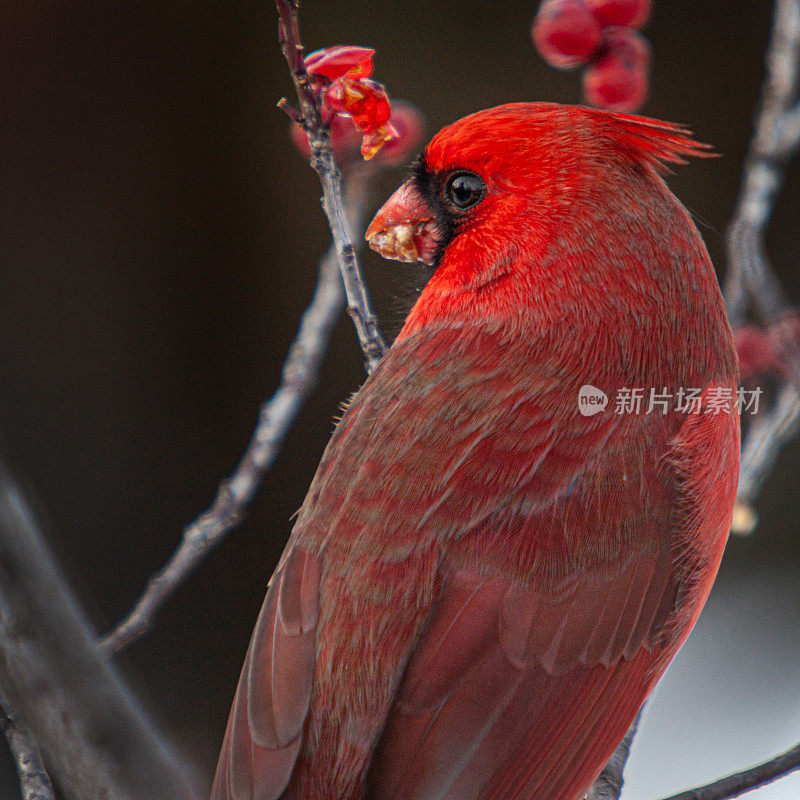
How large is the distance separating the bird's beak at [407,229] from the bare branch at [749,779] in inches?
16.8

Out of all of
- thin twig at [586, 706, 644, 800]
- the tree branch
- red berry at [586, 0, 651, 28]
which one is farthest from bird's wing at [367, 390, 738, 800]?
red berry at [586, 0, 651, 28]

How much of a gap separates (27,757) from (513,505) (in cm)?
32

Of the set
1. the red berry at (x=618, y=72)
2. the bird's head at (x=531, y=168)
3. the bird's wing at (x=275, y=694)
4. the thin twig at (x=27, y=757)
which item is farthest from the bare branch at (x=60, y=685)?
the red berry at (x=618, y=72)

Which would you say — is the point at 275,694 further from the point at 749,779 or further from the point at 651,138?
the point at 651,138

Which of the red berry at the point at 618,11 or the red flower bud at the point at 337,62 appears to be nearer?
the red flower bud at the point at 337,62

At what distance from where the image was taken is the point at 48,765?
0.30m

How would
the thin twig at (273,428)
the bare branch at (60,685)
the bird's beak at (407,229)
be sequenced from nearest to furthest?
the bare branch at (60,685) < the bird's beak at (407,229) < the thin twig at (273,428)

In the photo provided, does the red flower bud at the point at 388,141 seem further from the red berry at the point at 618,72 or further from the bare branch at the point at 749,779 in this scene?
the bare branch at the point at 749,779

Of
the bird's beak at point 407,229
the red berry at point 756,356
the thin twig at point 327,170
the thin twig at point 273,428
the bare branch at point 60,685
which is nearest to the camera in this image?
the bare branch at point 60,685

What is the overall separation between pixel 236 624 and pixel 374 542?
1.22 feet

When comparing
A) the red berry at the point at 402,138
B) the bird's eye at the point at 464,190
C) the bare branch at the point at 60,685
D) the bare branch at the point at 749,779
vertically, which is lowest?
the bare branch at the point at 749,779

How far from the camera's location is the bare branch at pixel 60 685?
28cm

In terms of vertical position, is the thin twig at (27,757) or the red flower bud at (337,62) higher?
the red flower bud at (337,62)

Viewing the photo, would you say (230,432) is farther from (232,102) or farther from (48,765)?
(48,765)
